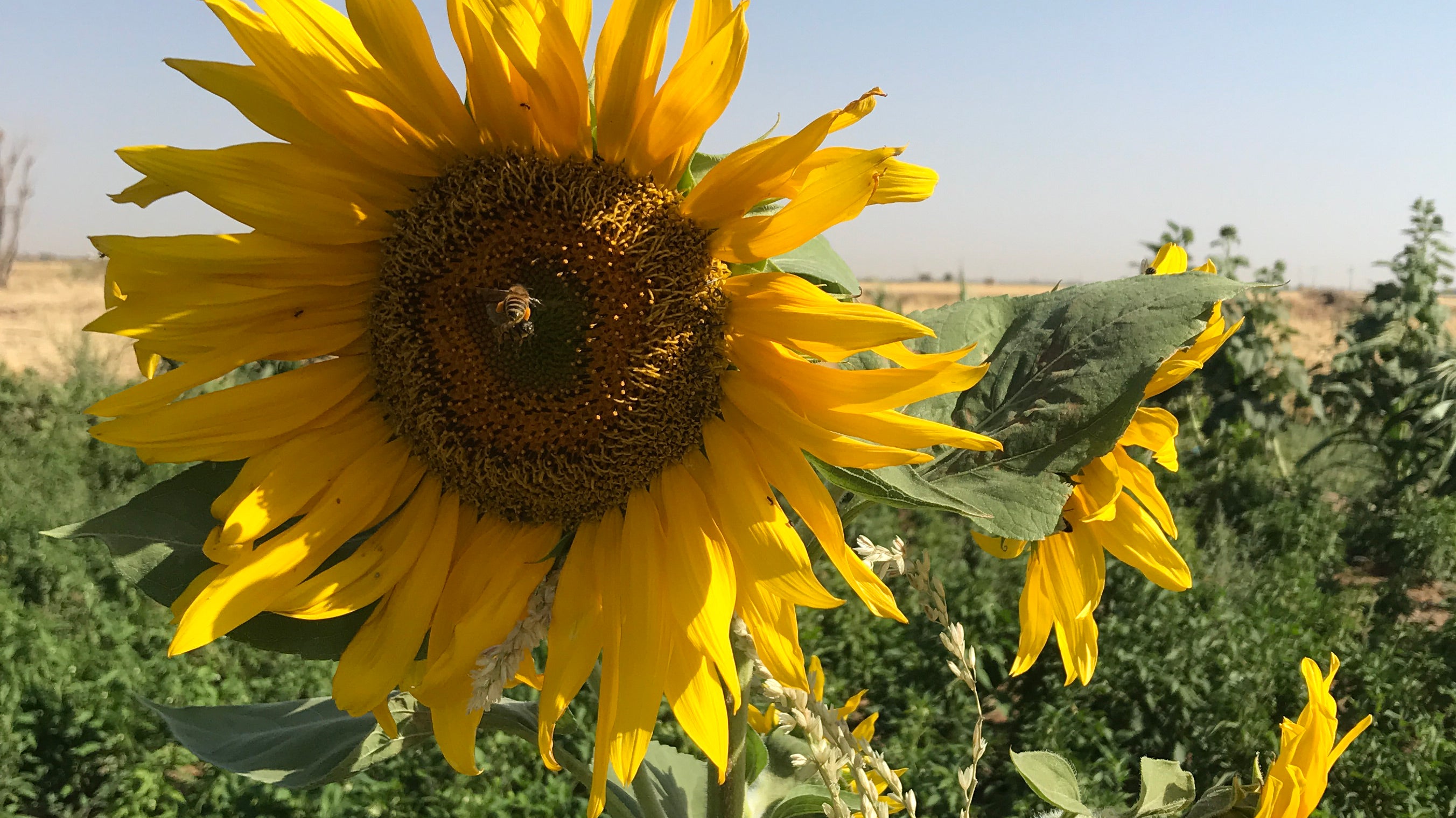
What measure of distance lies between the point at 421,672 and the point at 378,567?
4.6 inches

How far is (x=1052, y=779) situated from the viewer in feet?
3.82

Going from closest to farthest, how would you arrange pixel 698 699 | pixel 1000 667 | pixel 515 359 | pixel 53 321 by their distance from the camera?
pixel 698 699
pixel 515 359
pixel 1000 667
pixel 53 321

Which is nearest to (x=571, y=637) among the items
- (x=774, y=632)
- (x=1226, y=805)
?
(x=774, y=632)

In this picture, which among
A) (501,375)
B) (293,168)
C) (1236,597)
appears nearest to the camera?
(293,168)

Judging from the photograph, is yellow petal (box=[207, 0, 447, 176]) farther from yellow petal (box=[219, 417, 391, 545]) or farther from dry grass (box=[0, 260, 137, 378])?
dry grass (box=[0, 260, 137, 378])

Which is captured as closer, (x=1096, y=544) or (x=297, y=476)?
(x=297, y=476)

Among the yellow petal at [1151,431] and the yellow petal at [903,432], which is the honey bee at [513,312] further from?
the yellow petal at [1151,431]

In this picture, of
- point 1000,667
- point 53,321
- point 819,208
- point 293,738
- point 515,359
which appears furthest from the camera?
point 53,321

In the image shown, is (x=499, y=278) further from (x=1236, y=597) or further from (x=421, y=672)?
(x=1236, y=597)

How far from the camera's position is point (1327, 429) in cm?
852

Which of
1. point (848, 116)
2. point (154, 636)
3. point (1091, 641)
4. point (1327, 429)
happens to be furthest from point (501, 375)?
point (1327, 429)

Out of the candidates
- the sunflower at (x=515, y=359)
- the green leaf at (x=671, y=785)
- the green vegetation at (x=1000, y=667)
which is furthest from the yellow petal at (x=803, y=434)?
the green vegetation at (x=1000, y=667)

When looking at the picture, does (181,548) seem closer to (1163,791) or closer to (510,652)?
(510,652)

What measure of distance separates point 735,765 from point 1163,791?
1.72ft
